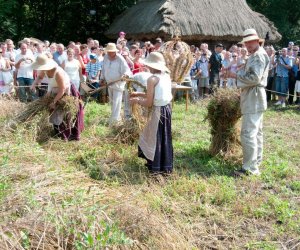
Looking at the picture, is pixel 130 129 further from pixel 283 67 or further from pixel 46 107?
pixel 283 67

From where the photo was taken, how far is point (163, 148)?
555cm

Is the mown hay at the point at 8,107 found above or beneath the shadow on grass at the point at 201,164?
above

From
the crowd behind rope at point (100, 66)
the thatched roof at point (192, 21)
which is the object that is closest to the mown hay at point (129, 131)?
the crowd behind rope at point (100, 66)

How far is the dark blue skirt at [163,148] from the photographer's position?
5488mm

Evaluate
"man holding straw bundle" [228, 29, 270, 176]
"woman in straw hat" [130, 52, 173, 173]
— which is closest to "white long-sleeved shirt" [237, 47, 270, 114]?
"man holding straw bundle" [228, 29, 270, 176]

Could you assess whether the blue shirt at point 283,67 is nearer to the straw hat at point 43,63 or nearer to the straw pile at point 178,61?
the straw pile at point 178,61

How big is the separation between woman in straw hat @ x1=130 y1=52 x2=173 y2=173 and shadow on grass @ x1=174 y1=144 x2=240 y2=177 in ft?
1.26

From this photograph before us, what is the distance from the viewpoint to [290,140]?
→ 25.8 ft

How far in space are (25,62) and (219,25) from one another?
10827 mm

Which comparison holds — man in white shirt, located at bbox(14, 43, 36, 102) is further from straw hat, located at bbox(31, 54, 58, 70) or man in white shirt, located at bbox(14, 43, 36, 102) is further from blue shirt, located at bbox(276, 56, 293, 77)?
blue shirt, located at bbox(276, 56, 293, 77)

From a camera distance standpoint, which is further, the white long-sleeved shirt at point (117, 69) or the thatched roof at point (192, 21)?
the thatched roof at point (192, 21)

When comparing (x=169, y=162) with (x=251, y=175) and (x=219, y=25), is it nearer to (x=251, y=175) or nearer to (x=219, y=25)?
(x=251, y=175)

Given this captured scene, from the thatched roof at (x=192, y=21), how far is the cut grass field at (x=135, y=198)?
1092 cm

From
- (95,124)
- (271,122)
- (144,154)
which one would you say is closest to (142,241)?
(144,154)
